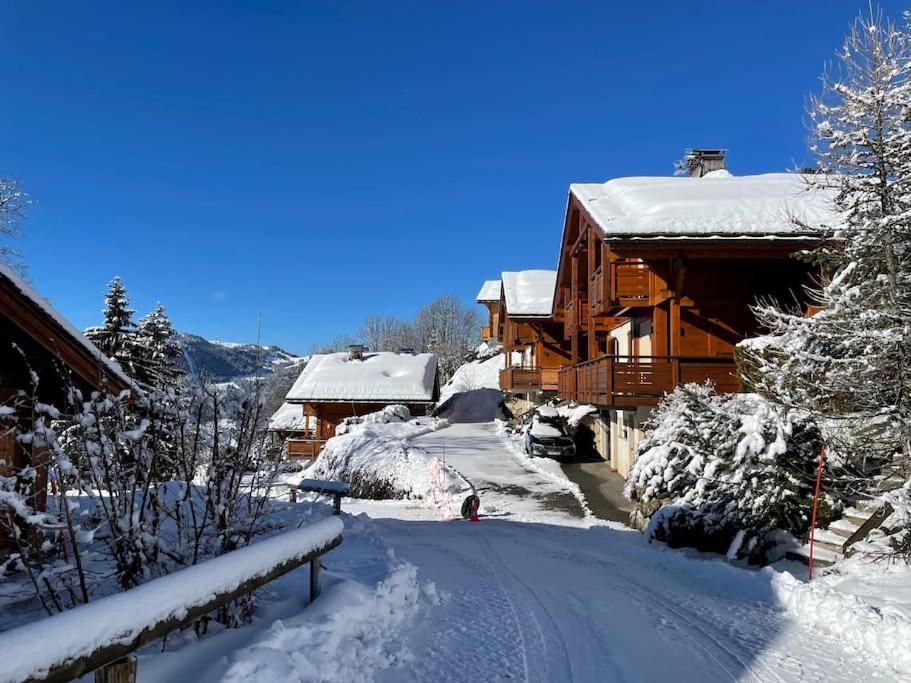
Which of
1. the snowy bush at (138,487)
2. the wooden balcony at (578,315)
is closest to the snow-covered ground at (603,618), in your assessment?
the snowy bush at (138,487)

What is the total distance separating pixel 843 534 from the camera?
8.70 metres

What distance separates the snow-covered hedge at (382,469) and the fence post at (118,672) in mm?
14681

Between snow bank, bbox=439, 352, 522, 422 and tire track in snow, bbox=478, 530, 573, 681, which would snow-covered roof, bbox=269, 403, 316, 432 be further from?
tire track in snow, bbox=478, 530, 573, 681

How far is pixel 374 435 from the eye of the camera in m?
24.1

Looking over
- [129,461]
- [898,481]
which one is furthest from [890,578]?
[129,461]

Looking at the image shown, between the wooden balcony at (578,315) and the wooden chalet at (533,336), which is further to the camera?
the wooden chalet at (533,336)

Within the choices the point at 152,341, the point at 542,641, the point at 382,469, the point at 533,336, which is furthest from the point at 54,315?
the point at 533,336

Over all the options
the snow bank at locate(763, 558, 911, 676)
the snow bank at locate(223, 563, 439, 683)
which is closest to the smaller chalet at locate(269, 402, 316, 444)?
the snow bank at locate(763, 558, 911, 676)

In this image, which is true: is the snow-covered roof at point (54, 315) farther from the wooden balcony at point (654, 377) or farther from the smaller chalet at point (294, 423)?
the smaller chalet at point (294, 423)

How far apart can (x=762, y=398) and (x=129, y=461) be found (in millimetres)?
9542

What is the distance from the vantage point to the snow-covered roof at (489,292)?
6341 centimetres

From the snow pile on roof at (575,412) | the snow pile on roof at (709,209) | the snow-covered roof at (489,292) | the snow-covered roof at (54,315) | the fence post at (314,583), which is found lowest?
the fence post at (314,583)

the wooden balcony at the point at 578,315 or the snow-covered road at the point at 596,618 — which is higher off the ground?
the wooden balcony at the point at 578,315

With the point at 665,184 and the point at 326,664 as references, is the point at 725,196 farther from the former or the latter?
the point at 326,664
